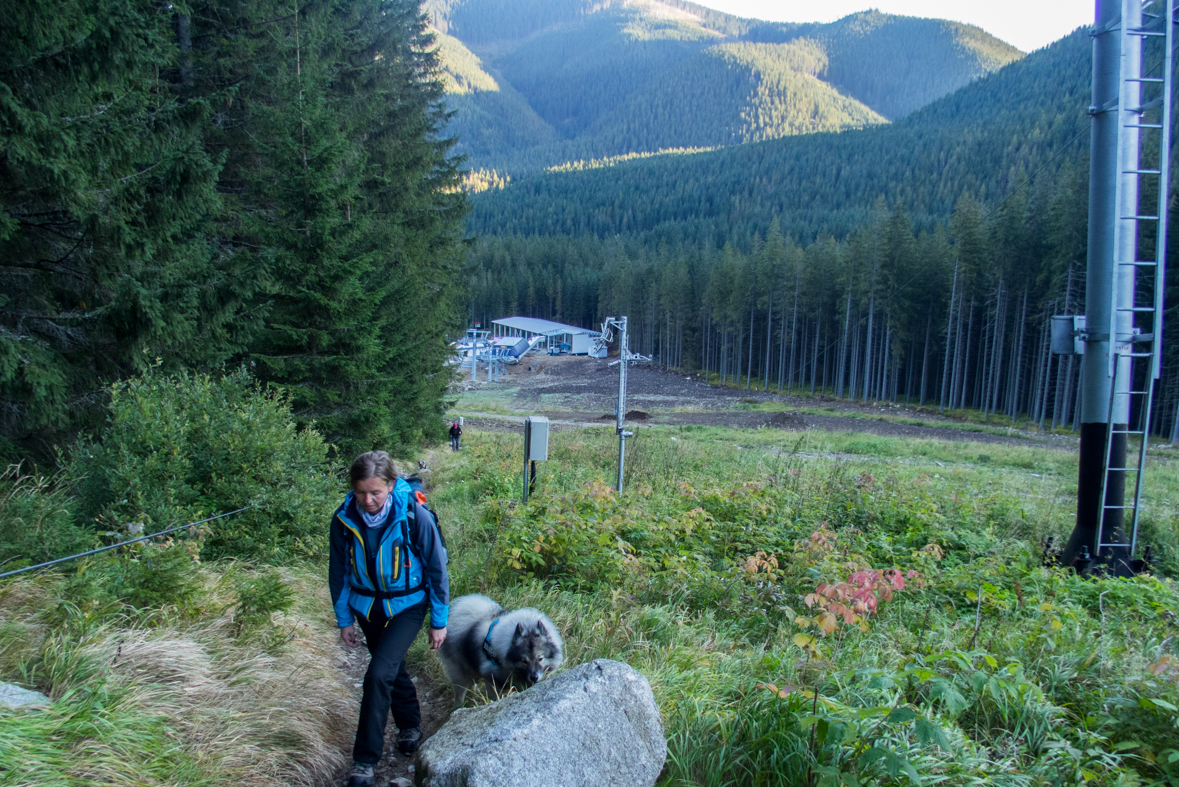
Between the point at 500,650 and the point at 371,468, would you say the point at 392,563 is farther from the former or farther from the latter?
the point at 500,650

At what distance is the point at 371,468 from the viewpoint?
3072mm

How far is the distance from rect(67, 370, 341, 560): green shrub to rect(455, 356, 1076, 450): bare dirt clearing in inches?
910

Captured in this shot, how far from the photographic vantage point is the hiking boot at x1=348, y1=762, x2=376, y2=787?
309cm

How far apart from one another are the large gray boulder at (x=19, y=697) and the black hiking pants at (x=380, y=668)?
1.31 meters

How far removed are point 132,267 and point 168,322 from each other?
0.68 meters

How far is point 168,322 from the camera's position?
6.42m

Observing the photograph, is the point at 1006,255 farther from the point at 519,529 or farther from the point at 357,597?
the point at 357,597

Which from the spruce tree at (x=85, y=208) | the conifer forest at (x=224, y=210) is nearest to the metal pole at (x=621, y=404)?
the conifer forest at (x=224, y=210)

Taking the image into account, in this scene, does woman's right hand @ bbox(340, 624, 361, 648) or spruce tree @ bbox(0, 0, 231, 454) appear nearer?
woman's right hand @ bbox(340, 624, 361, 648)

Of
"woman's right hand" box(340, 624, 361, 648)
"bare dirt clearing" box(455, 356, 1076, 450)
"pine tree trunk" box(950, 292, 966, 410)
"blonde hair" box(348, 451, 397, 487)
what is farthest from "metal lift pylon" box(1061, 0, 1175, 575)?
"pine tree trunk" box(950, 292, 966, 410)

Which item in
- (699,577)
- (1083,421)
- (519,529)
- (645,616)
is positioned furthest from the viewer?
(1083,421)

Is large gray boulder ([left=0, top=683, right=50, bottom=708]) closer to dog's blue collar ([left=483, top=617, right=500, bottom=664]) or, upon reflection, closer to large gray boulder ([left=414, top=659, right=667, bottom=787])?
large gray boulder ([left=414, top=659, right=667, bottom=787])

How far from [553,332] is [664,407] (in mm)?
43569

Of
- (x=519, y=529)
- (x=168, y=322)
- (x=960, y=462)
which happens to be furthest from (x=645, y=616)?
(x=960, y=462)
